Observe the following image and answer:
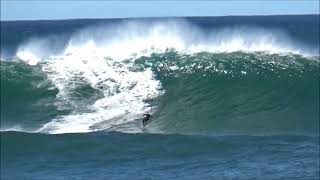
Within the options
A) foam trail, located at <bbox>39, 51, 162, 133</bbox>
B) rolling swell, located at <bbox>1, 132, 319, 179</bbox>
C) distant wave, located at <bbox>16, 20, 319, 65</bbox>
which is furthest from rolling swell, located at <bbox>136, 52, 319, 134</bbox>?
rolling swell, located at <bbox>1, 132, 319, 179</bbox>

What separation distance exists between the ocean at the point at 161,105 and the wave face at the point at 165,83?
0.03 m

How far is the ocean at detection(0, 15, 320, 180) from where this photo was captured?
13391 mm

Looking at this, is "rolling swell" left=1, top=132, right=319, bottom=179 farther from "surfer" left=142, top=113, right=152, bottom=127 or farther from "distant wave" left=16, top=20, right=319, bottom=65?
"distant wave" left=16, top=20, right=319, bottom=65

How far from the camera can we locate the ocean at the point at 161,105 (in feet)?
43.9

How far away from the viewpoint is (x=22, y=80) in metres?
20.8

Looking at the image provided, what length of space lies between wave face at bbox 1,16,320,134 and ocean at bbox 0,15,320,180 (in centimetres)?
3

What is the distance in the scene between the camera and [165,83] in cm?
1995

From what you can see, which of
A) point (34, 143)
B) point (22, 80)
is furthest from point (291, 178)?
point (22, 80)

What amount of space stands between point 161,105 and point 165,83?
146cm

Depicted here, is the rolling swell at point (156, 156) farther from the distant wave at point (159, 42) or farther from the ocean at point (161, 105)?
the distant wave at point (159, 42)

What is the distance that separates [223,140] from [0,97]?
7.10 metres

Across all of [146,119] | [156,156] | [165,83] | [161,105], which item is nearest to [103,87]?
[165,83]

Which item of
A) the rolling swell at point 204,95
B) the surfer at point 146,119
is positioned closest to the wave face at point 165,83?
the rolling swell at point 204,95

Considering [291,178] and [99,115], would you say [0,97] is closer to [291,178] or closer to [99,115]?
[99,115]
